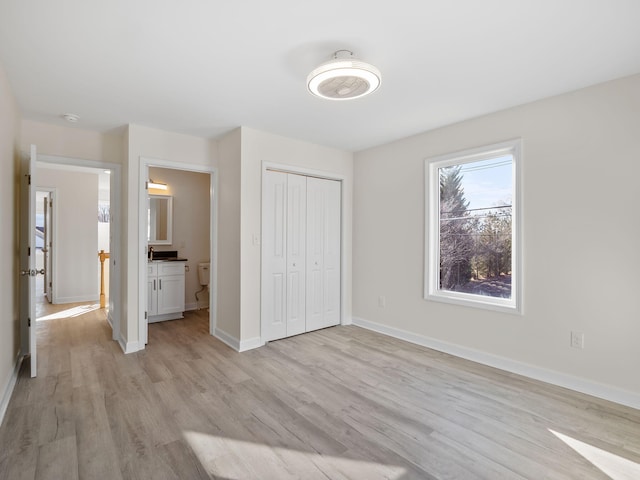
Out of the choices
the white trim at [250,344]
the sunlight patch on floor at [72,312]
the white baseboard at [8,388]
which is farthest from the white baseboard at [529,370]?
the sunlight patch on floor at [72,312]

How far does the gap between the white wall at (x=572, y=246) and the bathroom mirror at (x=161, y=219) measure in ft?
13.2

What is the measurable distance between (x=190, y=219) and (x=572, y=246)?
5.09 m

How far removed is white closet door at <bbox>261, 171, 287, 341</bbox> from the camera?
3.81 meters

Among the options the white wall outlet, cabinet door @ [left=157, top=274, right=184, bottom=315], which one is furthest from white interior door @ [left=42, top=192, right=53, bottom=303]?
the white wall outlet

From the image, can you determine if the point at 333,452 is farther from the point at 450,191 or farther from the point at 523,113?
the point at 523,113

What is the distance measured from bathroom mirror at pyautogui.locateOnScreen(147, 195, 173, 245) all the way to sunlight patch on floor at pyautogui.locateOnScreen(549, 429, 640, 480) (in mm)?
5308

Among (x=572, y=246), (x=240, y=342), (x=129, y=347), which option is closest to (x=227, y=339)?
(x=240, y=342)

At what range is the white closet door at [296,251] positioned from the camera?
407 centimetres

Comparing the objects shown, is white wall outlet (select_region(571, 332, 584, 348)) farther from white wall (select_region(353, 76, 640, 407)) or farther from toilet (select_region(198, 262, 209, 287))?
toilet (select_region(198, 262, 209, 287))

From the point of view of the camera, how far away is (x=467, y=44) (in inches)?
81.8

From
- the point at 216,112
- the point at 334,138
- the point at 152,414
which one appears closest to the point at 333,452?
the point at 152,414

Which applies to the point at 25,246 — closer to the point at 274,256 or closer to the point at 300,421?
the point at 274,256

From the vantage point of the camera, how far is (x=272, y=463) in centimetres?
183

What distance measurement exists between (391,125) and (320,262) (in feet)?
6.24
